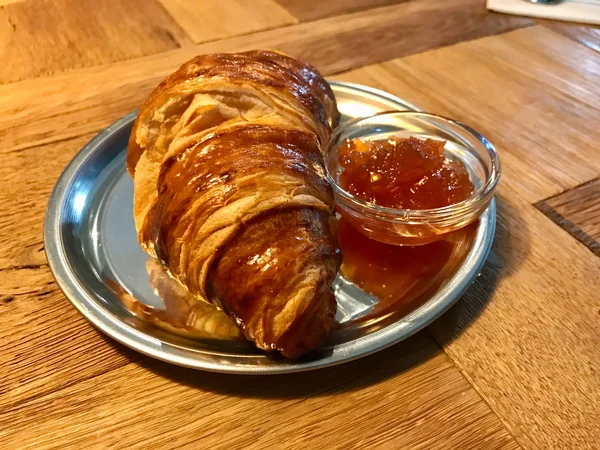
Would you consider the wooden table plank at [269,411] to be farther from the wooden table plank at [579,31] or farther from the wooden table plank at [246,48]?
the wooden table plank at [579,31]

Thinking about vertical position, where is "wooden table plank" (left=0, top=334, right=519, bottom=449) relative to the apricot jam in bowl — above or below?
below

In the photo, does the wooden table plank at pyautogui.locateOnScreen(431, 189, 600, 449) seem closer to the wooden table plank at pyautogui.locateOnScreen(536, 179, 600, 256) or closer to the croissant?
the wooden table plank at pyautogui.locateOnScreen(536, 179, 600, 256)

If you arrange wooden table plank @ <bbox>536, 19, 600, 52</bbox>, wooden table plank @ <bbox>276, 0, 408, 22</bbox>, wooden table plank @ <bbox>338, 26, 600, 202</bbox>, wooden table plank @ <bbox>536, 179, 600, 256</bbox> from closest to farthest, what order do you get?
wooden table plank @ <bbox>536, 179, 600, 256</bbox> → wooden table plank @ <bbox>338, 26, 600, 202</bbox> → wooden table plank @ <bbox>536, 19, 600, 52</bbox> → wooden table plank @ <bbox>276, 0, 408, 22</bbox>

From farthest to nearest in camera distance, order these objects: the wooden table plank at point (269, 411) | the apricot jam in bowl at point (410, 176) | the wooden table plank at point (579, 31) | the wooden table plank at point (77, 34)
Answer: the wooden table plank at point (579, 31), the wooden table plank at point (77, 34), the apricot jam in bowl at point (410, 176), the wooden table plank at point (269, 411)

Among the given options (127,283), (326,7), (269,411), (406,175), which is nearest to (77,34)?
(326,7)

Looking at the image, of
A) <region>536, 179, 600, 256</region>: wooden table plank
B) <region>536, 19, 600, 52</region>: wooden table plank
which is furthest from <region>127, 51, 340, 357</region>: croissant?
<region>536, 19, 600, 52</region>: wooden table plank

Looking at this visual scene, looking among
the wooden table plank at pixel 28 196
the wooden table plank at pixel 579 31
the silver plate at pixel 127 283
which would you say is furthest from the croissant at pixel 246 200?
the wooden table plank at pixel 579 31
